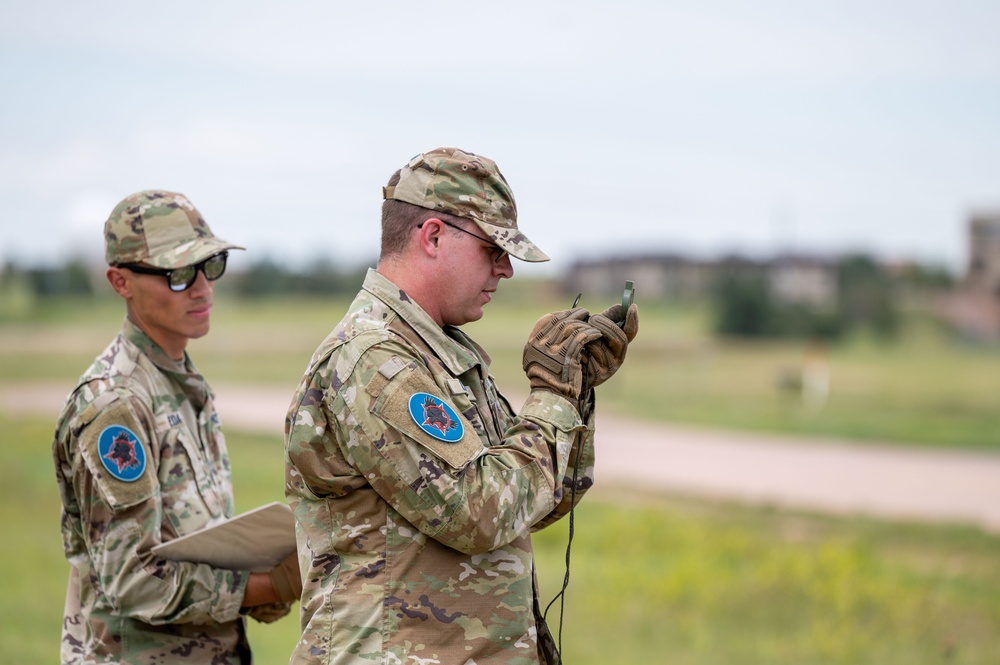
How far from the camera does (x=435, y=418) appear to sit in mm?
2375

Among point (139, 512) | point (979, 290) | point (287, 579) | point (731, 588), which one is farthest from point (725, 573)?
point (979, 290)

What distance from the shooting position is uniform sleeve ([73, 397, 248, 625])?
120 inches

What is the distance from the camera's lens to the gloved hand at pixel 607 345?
2572 millimetres

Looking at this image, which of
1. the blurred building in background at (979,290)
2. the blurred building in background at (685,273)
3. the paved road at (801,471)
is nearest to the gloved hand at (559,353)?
the paved road at (801,471)

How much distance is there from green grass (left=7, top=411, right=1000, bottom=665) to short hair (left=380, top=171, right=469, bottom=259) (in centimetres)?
453

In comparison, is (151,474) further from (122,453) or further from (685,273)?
(685,273)

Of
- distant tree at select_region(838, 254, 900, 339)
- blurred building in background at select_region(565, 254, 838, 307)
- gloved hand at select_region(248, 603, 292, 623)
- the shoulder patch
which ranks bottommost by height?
blurred building in background at select_region(565, 254, 838, 307)

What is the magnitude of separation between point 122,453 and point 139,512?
167 millimetres

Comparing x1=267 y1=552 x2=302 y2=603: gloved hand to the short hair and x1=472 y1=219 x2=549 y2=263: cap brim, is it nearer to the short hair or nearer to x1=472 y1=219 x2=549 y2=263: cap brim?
the short hair

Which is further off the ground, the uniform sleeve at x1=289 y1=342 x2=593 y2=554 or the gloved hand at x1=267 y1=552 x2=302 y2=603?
the uniform sleeve at x1=289 y1=342 x2=593 y2=554

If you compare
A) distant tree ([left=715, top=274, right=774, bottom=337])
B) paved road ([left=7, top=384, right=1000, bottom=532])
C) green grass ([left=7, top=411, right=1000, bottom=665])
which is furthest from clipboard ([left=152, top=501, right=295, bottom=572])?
distant tree ([left=715, top=274, right=774, bottom=337])

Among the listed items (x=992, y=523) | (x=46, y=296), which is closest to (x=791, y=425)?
(x=992, y=523)

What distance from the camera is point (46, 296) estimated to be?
49.5 metres

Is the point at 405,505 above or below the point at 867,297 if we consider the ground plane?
above
